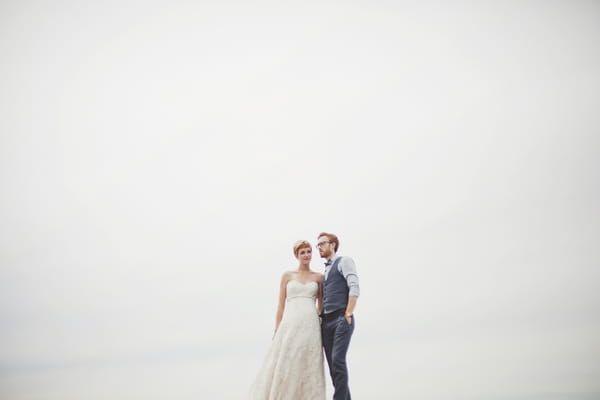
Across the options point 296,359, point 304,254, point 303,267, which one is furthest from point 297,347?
point 304,254

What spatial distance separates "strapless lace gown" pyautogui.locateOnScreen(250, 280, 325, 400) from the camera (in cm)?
747

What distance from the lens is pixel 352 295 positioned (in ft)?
24.2

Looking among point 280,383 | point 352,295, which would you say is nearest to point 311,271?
point 352,295

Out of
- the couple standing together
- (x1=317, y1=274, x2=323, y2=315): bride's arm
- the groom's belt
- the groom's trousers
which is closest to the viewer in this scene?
the groom's trousers

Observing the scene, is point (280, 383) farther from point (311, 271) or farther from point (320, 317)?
point (311, 271)

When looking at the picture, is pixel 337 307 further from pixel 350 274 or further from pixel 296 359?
pixel 296 359

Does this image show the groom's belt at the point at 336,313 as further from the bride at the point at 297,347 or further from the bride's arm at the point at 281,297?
the bride's arm at the point at 281,297

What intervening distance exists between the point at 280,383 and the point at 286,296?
4.25 ft

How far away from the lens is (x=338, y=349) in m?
7.20

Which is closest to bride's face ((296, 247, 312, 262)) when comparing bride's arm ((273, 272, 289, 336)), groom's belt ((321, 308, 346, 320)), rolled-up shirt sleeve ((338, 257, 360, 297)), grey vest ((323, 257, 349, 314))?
bride's arm ((273, 272, 289, 336))

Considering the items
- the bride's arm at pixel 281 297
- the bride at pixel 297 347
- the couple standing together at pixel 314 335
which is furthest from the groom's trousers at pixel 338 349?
the bride's arm at pixel 281 297

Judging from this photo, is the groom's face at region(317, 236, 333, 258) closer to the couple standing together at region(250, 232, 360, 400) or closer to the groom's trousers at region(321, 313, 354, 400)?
the couple standing together at region(250, 232, 360, 400)

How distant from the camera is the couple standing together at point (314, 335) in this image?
7305 millimetres

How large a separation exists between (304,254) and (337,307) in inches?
40.5
